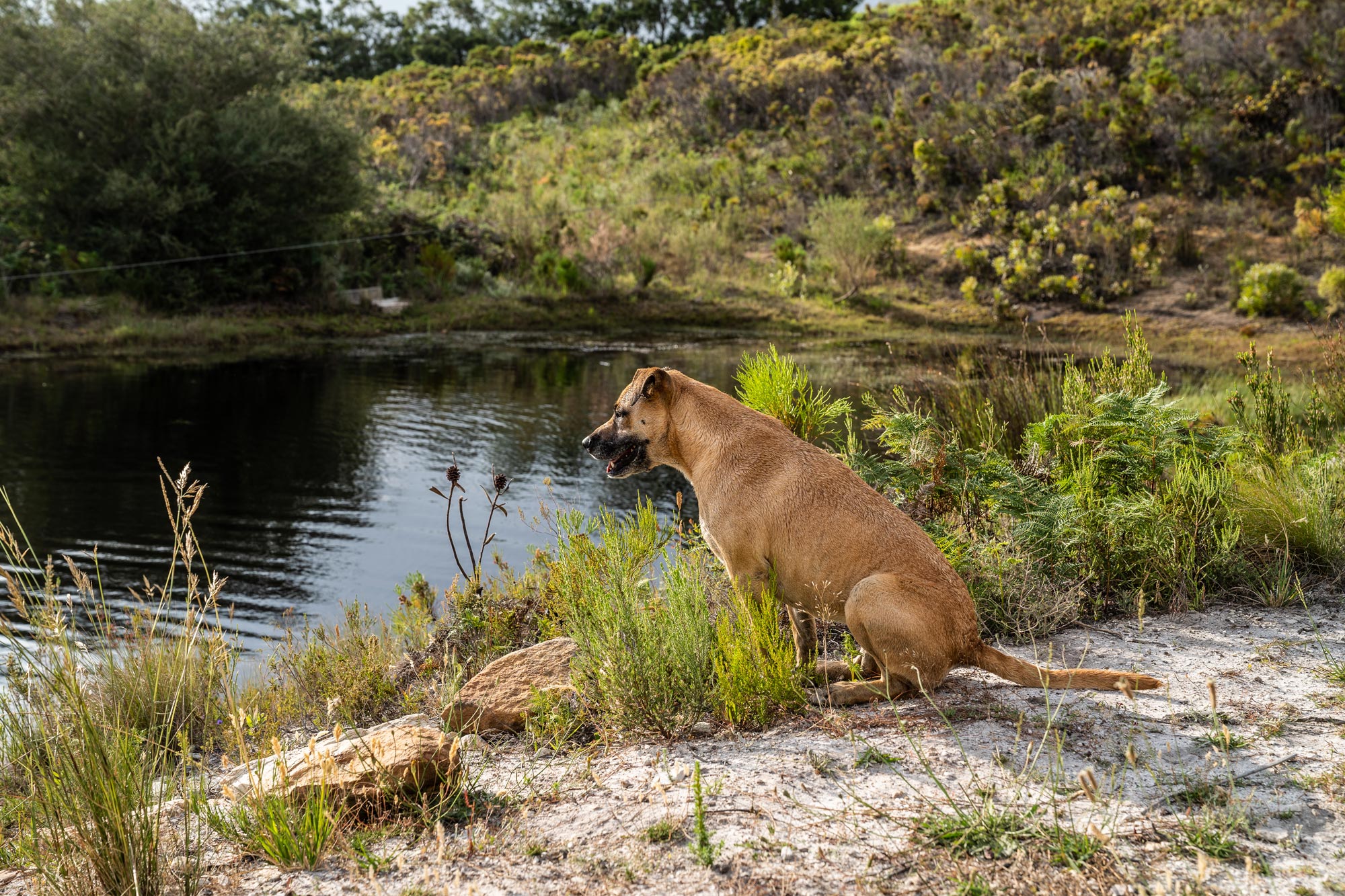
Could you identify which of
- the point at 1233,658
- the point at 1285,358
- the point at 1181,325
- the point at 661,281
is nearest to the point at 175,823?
the point at 1233,658

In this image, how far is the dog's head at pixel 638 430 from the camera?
16.4 ft

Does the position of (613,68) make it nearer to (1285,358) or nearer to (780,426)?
(1285,358)

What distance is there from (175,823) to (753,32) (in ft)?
166

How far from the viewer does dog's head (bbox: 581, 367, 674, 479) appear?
5.01 m

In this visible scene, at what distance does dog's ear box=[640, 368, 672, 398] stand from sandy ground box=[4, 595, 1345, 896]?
1.67m

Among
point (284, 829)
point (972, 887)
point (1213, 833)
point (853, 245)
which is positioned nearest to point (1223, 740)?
point (1213, 833)

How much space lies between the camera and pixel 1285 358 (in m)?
17.6

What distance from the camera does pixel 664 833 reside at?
331cm

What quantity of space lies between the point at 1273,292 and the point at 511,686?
2180cm

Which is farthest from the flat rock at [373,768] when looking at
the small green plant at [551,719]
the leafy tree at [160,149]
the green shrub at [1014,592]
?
the leafy tree at [160,149]

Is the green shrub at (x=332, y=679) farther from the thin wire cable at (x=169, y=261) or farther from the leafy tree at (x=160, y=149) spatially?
the leafy tree at (x=160, y=149)

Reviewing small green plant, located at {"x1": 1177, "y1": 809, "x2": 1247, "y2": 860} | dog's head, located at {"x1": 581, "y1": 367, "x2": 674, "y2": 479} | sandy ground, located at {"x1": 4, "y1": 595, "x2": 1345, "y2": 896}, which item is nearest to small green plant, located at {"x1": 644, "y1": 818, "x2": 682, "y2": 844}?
sandy ground, located at {"x1": 4, "y1": 595, "x2": 1345, "y2": 896}

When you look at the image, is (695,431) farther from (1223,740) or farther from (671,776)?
(1223,740)

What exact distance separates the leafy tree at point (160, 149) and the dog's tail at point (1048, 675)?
2518 cm
